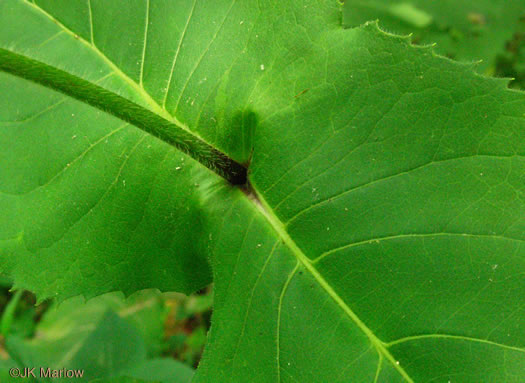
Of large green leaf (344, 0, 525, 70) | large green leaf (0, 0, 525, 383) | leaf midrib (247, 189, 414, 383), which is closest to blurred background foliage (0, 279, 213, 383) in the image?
large green leaf (0, 0, 525, 383)

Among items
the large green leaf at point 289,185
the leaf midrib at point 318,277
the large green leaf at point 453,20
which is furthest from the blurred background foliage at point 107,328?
the large green leaf at point 453,20

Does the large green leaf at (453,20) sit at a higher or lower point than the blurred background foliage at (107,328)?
higher

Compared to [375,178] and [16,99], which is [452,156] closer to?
[375,178]

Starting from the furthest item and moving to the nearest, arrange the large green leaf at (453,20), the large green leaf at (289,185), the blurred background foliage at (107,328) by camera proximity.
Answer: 1. the large green leaf at (453,20)
2. the blurred background foliage at (107,328)
3. the large green leaf at (289,185)

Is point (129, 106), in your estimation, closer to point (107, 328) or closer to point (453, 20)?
point (107, 328)

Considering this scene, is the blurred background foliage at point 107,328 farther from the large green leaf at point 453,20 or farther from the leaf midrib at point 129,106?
the large green leaf at point 453,20

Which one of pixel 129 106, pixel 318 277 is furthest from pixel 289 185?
pixel 129 106

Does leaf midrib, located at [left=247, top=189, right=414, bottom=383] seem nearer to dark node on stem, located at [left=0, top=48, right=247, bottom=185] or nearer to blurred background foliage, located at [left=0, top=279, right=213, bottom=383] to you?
dark node on stem, located at [left=0, top=48, right=247, bottom=185]
